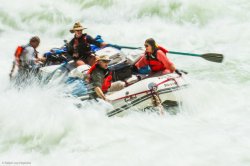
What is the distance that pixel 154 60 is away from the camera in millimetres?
7848

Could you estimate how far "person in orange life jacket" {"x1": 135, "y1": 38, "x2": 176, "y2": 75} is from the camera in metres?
7.68

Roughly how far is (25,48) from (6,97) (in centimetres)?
96

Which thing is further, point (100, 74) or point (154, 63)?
point (154, 63)

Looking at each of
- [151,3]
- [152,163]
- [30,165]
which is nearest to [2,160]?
[30,165]

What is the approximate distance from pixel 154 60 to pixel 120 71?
622 millimetres

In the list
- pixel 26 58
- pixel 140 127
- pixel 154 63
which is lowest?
pixel 140 127

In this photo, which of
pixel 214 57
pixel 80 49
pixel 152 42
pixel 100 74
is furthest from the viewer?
pixel 214 57

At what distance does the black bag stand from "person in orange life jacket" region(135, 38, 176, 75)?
12.5 inches

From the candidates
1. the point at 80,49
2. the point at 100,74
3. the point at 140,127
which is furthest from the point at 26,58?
the point at 140,127

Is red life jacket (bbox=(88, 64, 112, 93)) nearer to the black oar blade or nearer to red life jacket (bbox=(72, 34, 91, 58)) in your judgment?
red life jacket (bbox=(72, 34, 91, 58))

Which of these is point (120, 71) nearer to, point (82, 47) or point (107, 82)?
point (107, 82)

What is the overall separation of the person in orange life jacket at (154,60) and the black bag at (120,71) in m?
0.32

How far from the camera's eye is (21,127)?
6.98 meters

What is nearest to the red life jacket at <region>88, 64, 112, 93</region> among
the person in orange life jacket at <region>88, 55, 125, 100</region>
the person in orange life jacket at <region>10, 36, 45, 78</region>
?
the person in orange life jacket at <region>88, 55, 125, 100</region>
